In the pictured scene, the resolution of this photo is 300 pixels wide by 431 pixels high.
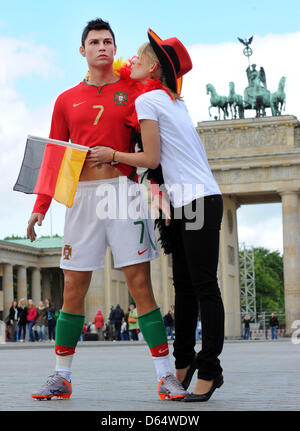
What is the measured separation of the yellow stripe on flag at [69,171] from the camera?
23.5 ft

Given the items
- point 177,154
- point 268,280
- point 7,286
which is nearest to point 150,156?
point 177,154

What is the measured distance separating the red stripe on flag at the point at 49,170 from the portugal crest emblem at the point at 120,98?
1.91 feet

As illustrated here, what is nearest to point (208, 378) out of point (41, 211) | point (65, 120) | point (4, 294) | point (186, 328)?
point (186, 328)

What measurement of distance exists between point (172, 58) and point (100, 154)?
0.94 metres

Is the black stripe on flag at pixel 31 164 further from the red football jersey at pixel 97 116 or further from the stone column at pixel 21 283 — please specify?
the stone column at pixel 21 283

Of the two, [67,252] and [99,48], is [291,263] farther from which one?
[67,252]

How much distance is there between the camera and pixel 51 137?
7.58m

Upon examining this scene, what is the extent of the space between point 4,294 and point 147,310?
6773 centimetres

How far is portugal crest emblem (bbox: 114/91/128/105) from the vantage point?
728 centimetres

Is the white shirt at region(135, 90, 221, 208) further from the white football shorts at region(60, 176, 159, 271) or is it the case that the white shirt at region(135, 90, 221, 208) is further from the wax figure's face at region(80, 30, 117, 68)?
the wax figure's face at region(80, 30, 117, 68)

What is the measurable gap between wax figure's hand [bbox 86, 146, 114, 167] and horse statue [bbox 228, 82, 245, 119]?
179ft

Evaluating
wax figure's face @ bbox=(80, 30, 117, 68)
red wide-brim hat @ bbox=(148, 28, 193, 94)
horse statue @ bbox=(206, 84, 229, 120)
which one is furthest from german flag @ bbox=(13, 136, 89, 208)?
horse statue @ bbox=(206, 84, 229, 120)

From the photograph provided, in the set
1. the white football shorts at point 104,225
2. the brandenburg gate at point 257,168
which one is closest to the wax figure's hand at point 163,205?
the white football shorts at point 104,225
